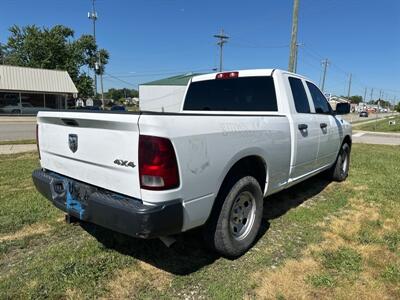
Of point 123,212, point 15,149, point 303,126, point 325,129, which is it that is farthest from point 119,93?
point 123,212

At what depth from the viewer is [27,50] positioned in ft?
167

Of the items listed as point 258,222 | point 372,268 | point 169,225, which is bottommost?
point 372,268

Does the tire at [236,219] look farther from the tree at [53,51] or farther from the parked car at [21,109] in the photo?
the tree at [53,51]

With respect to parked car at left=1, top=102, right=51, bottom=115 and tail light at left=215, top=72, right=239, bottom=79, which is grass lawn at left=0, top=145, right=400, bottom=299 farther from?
parked car at left=1, top=102, right=51, bottom=115

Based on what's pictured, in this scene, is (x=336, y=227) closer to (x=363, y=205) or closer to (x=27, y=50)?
(x=363, y=205)

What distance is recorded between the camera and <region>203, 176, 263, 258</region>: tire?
10.5 feet

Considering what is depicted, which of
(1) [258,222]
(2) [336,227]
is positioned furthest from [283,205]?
(1) [258,222]

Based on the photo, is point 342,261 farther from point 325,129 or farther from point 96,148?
point 96,148

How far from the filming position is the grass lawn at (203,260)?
2.95m

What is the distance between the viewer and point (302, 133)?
4426mm

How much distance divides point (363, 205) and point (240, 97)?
109 inches

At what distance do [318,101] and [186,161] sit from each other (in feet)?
11.8

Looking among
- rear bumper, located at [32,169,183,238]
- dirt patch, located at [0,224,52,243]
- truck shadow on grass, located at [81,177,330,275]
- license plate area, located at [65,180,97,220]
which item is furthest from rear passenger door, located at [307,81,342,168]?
dirt patch, located at [0,224,52,243]

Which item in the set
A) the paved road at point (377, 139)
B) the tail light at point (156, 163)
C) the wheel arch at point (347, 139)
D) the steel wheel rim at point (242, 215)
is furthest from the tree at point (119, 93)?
the tail light at point (156, 163)
